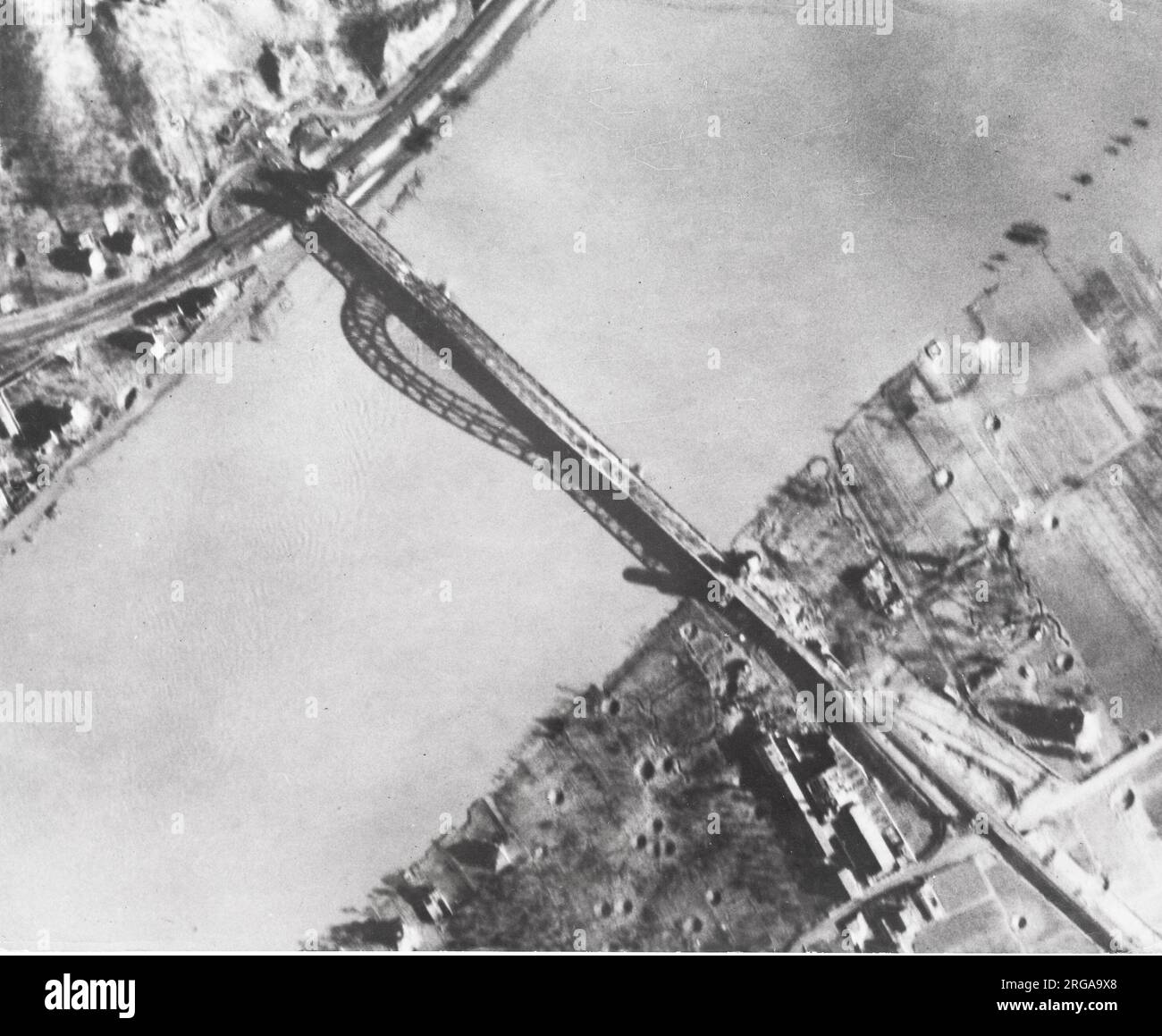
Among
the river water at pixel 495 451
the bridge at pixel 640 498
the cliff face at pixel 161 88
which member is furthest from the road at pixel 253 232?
the bridge at pixel 640 498

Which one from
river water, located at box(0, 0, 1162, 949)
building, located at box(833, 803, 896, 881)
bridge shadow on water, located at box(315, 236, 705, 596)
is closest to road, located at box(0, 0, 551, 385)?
river water, located at box(0, 0, 1162, 949)

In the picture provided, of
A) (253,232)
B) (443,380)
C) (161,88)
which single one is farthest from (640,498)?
(161,88)

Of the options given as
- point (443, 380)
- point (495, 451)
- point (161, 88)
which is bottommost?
point (495, 451)

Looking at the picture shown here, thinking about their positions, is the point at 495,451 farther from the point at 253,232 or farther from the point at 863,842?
the point at 863,842

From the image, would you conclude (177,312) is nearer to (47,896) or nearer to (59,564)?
(59,564)

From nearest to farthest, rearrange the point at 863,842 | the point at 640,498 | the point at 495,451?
the point at 863,842
the point at 640,498
the point at 495,451

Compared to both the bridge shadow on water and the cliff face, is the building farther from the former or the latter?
the cliff face
